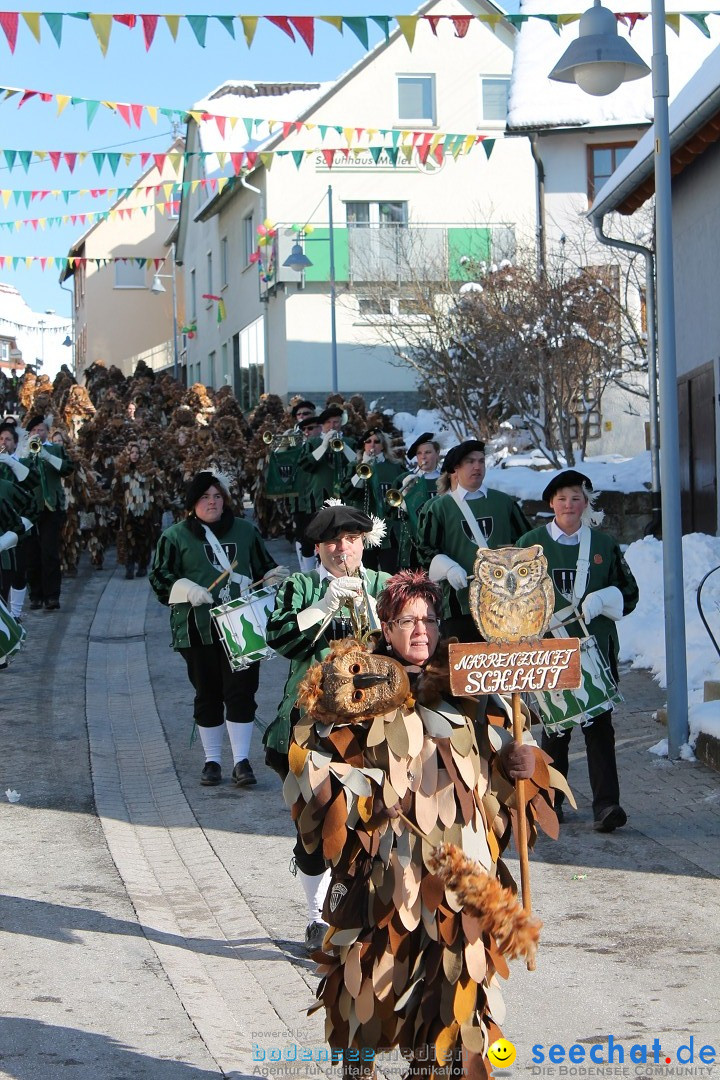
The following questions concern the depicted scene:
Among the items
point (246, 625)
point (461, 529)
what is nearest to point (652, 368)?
point (461, 529)

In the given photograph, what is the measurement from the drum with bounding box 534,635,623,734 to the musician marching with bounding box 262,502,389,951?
162 centimetres

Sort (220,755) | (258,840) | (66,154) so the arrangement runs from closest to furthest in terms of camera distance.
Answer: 1. (258,840)
2. (220,755)
3. (66,154)

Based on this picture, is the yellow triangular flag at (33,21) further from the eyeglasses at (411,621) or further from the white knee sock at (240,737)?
the eyeglasses at (411,621)

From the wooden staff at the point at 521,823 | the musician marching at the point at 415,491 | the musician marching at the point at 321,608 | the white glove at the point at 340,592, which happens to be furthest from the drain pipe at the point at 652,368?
the wooden staff at the point at 521,823

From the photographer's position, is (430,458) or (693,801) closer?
(693,801)

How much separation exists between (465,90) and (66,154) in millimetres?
18058

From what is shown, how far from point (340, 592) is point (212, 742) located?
3.29 meters

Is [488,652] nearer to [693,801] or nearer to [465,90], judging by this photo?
[693,801]

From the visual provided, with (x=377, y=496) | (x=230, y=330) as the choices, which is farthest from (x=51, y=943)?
(x=230, y=330)

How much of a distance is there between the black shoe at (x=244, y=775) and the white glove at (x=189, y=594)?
96cm

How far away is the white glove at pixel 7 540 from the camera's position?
10359mm

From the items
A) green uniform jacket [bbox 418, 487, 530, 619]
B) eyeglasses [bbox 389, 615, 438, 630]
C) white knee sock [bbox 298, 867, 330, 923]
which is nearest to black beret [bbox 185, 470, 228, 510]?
green uniform jacket [bbox 418, 487, 530, 619]

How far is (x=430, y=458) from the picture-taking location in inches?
475

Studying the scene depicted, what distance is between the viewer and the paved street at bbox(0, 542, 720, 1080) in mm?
4754
